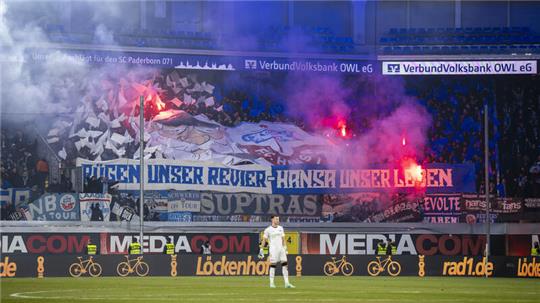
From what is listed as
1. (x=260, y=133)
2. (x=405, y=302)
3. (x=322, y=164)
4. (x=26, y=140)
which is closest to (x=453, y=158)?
(x=322, y=164)

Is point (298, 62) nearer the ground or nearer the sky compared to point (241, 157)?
nearer the sky

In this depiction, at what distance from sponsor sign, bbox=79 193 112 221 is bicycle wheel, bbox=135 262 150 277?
11803 mm

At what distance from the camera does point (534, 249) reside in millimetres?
47906

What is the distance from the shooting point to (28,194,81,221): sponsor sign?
50.9 meters

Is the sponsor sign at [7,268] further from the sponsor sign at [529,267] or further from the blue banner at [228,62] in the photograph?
the sponsor sign at [529,267]

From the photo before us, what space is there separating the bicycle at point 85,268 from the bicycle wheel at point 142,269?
1482 millimetres

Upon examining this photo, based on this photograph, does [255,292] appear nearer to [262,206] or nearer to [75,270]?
[75,270]


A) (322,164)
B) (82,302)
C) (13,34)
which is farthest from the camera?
(322,164)

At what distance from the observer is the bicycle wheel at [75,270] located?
39531 millimetres

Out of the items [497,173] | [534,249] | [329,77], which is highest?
[329,77]

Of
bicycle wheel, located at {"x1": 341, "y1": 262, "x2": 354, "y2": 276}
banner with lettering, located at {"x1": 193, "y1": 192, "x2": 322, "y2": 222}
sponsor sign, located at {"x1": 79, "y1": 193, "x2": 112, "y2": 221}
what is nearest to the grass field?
bicycle wheel, located at {"x1": 341, "y1": 262, "x2": 354, "y2": 276}

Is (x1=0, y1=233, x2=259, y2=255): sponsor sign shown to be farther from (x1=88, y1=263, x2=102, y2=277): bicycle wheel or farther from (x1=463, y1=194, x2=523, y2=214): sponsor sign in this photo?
(x1=463, y1=194, x2=523, y2=214): sponsor sign

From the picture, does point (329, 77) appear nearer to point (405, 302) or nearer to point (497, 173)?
point (497, 173)

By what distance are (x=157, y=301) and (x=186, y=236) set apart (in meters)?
26.2
